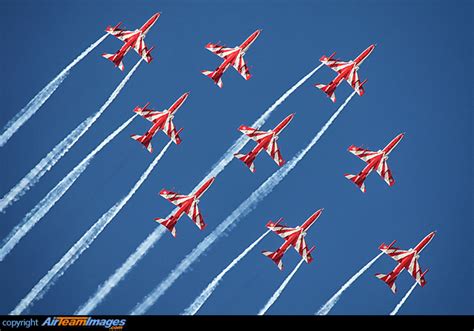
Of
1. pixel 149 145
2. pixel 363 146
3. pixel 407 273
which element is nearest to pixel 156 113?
pixel 149 145

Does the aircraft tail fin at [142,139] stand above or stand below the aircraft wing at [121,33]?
below

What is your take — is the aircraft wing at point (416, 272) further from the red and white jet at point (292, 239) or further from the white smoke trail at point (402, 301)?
the red and white jet at point (292, 239)

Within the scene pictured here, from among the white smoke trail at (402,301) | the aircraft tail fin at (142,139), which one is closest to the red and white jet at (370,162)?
the white smoke trail at (402,301)

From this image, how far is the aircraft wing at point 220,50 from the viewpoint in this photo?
127 feet

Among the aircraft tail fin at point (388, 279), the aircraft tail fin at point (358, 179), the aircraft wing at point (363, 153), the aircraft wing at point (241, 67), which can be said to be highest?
the aircraft wing at point (363, 153)

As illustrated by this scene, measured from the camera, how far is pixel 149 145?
38031 mm

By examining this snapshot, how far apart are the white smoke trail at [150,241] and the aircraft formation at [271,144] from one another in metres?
0.52

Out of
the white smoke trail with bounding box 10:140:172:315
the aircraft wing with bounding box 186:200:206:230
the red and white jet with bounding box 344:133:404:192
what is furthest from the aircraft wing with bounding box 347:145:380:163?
the white smoke trail with bounding box 10:140:172:315

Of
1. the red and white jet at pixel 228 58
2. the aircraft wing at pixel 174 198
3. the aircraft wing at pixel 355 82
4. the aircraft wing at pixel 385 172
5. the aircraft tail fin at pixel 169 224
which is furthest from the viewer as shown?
the aircraft wing at pixel 355 82

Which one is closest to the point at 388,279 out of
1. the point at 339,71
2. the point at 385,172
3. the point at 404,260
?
the point at 404,260

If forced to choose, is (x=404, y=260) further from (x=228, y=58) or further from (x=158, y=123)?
(x=158, y=123)

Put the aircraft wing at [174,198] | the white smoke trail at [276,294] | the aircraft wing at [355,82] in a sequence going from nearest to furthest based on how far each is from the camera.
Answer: the aircraft wing at [174,198]
the white smoke trail at [276,294]
the aircraft wing at [355,82]

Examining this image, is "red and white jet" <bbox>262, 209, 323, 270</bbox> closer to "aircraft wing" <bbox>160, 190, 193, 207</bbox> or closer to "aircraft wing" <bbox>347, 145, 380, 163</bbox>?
"aircraft wing" <bbox>347, 145, 380, 163</bbox>

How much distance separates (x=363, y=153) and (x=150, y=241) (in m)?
8.49
